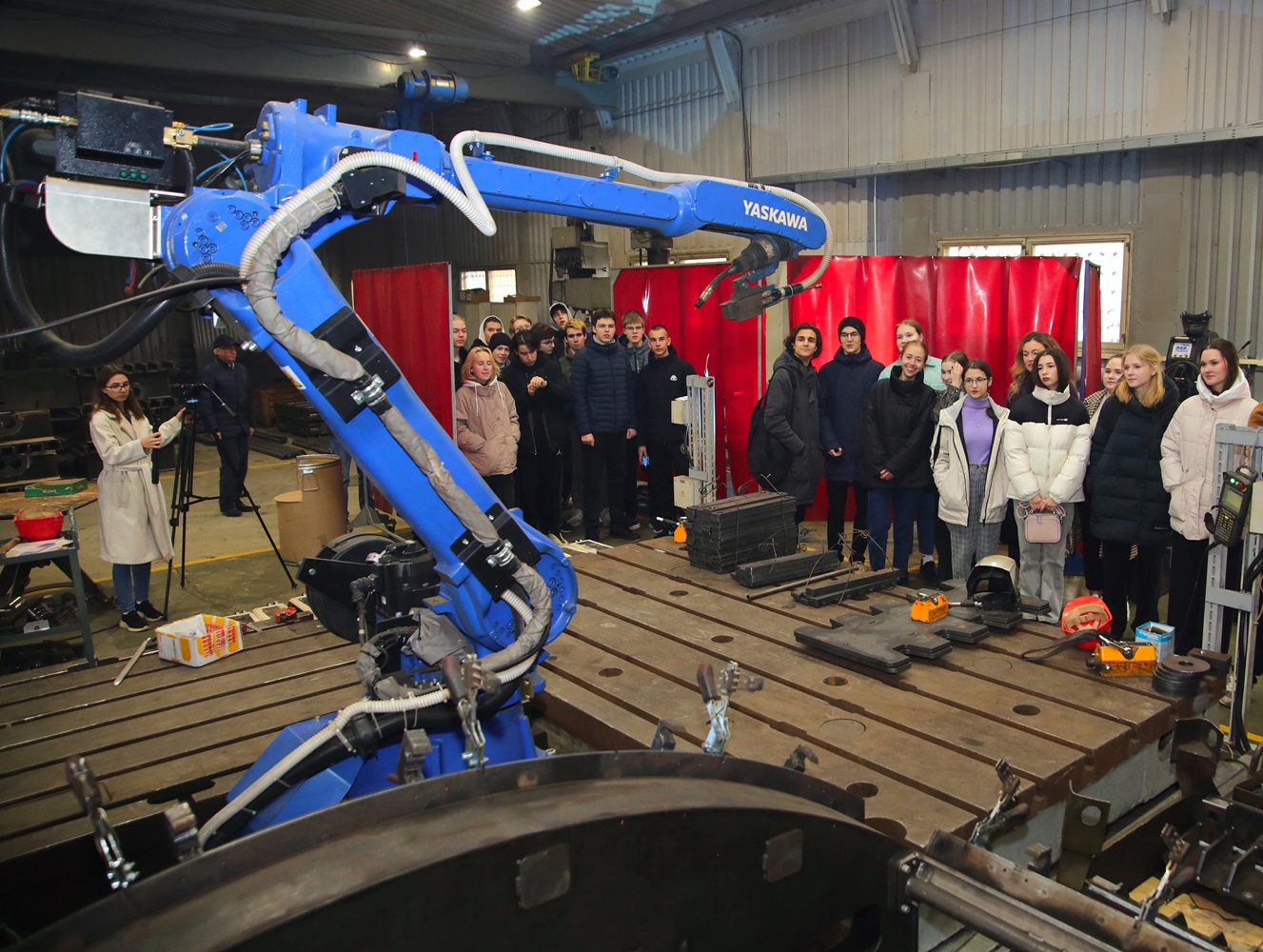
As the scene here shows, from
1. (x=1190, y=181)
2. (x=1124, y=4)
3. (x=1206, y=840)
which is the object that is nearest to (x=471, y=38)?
(x=1124, y=4)

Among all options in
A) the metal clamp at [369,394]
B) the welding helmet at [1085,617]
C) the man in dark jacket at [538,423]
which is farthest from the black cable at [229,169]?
the man in dark jacket at [538,423]

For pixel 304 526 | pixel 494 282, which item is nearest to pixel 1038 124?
pixel 304 526

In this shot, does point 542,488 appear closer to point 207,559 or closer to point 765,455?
point 765,455

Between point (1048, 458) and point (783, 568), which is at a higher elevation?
point (1048, 458)

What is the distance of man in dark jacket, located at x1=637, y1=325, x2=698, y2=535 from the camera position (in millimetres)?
7480

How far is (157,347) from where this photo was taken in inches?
637

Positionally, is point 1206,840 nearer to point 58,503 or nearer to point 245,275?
point 245,275

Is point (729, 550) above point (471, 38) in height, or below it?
below

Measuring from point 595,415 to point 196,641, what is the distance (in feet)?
13.6

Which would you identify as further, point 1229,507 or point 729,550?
point 729,550

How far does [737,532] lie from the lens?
4707 mm

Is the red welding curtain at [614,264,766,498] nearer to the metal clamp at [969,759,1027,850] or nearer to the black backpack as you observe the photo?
the black backpack

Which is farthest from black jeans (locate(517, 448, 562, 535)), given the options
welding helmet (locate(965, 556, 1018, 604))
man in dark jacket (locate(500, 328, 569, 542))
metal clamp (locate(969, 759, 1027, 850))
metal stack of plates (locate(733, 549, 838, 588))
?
metal clamp (locate(969, 759, 1027, 850))

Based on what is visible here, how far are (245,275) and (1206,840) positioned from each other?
2.92 metres
